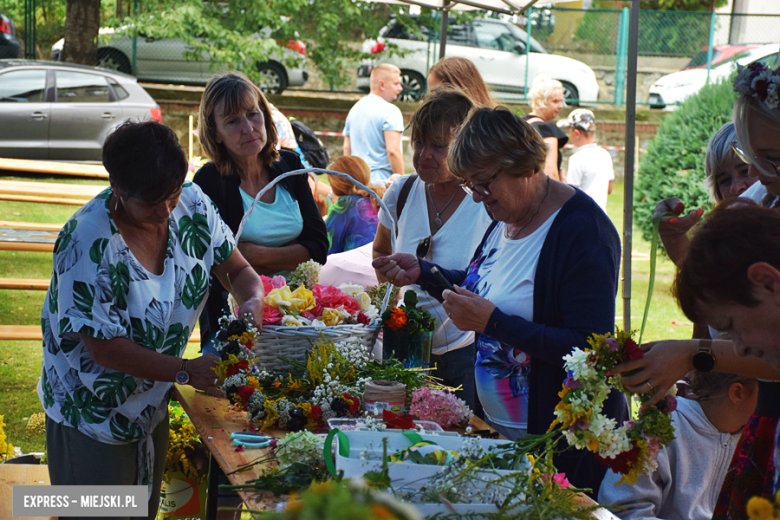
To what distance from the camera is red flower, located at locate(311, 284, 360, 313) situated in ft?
7.97

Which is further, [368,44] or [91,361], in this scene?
[368,44]

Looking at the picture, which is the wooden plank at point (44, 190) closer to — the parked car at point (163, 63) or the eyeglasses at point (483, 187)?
the eyeglasses at point (483, 187)

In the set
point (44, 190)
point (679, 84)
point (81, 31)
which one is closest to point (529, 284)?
point (44, 190)

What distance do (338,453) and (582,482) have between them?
0.91 m

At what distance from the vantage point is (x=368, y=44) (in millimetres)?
13922

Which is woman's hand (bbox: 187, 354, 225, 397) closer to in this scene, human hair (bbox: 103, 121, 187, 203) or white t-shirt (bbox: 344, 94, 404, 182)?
human hair (bbox: 103, 121, 187, 203)

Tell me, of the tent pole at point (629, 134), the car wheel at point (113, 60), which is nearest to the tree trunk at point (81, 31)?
the car wheel at point (113, 60)

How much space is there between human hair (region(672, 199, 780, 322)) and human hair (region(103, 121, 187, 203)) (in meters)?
1.32

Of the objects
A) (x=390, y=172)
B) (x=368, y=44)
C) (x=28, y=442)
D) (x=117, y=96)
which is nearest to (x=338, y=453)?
(x=28, y=442)

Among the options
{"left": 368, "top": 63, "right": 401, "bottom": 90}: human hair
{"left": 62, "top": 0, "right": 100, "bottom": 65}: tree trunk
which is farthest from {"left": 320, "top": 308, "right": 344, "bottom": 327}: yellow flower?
{"left": 62, "top": 0, "right": 100, "bottom": 65}: tree trunk

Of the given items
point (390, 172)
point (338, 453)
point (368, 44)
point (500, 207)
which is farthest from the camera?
point (368, 44)

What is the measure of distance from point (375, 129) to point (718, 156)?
3.99m

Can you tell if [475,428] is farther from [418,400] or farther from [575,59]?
[575,59]

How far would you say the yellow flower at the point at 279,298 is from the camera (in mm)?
2336
